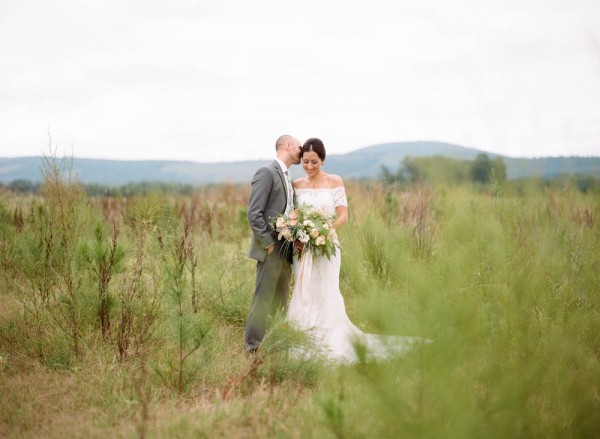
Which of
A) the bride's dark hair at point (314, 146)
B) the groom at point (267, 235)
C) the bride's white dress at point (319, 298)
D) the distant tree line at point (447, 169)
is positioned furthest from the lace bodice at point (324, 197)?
the distant tree line at point (447, 169)

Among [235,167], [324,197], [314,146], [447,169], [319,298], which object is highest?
[235,167]

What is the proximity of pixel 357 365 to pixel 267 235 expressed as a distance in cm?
321

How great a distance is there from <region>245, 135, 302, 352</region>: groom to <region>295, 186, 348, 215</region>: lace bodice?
0.33 m

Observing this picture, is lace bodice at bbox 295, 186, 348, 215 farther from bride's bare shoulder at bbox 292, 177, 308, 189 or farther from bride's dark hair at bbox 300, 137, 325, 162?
bride's dark hair at bbox 300, 137, 325, 162

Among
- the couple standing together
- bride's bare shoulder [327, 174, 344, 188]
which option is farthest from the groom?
bride's bare shoulder [327, 174, 344, 188]

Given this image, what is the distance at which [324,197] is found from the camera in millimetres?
5969

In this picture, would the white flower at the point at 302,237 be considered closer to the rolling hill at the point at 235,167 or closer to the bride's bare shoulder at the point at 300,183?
the bride's bare shoulder at the point at 300,183

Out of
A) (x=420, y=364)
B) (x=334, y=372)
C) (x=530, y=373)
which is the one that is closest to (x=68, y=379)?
(x=334, y=372)

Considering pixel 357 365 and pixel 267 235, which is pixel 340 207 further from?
pixel 357 365

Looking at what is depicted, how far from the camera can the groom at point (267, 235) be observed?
5.28m

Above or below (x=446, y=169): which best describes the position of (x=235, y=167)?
above

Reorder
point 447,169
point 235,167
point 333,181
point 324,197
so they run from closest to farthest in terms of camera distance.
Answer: point 447,169 < point 324,197 < point 333,181 < point 235,167

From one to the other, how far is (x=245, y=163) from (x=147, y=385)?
130 meters

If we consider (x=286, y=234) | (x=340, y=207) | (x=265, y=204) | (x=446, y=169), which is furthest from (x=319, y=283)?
(x=446, y=169)
